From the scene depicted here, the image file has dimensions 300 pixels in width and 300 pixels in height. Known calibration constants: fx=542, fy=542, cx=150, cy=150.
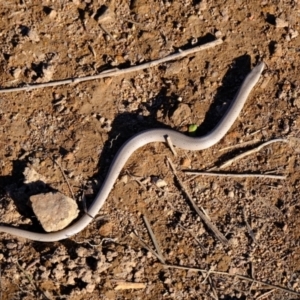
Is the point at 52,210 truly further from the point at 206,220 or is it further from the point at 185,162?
the point at 206,220

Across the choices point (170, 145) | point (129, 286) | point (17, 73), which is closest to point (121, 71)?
point (170, 145)

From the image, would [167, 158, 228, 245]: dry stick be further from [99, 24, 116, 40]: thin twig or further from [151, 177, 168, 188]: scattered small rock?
[99, 24, 116, 40]: thin twig

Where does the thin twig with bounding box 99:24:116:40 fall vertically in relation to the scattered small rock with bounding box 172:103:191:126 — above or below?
above

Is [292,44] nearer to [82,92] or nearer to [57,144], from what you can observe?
[82,92]

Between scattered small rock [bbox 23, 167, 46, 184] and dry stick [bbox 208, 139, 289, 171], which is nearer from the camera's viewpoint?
scattered small rock [bbox 23, 167, 46, 184]

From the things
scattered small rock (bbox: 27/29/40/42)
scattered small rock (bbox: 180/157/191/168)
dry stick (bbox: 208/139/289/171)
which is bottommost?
dry stick (bbox: 208/139/289/171)

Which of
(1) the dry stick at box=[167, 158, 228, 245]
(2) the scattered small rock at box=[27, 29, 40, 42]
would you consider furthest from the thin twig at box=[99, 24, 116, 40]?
(1) the dry stick at box=[167, 158, 228, 245]
